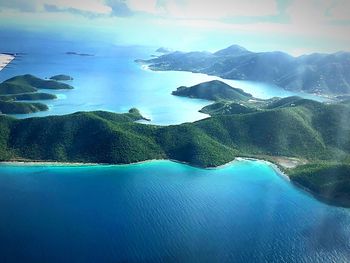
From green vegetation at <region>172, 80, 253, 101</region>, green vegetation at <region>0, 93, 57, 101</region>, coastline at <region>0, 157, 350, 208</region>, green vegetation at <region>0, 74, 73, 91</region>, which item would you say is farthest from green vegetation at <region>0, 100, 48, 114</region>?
green vegetation at <region>172, 80, 253, 101</region>

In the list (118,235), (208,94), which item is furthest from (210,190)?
(208,94)

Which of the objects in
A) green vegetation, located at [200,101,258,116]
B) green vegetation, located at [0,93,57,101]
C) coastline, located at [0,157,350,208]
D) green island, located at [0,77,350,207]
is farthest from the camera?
green vegetation, located at [0,93,57,101]

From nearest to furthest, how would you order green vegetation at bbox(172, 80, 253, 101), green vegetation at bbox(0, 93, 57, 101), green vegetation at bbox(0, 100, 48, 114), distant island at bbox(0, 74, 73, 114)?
green vegetation at bbox(0, 100, 48, 114) < distant island at bbox(0, 74, 73, 114) < green vegetation at bbox(0, 93, 57, 101) < green vegetation at bbox(172, 80, 253, 101)

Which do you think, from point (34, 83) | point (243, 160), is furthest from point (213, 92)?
point (243, 160)

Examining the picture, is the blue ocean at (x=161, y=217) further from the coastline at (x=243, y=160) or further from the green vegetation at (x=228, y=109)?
the green vegetation at (x=228, y=109)

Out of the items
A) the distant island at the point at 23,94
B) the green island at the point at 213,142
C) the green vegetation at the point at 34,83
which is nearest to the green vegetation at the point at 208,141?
the green island at the point at 213,142

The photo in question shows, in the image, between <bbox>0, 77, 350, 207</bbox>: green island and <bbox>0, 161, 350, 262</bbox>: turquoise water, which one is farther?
<bbox>0, 77, 350, 207</bbox>: green island

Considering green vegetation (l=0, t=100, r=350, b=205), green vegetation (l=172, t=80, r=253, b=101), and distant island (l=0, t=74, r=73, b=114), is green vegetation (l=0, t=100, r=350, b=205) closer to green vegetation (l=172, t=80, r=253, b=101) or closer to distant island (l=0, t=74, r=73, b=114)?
distant island (l=0, t=74, r=73, b=114)
